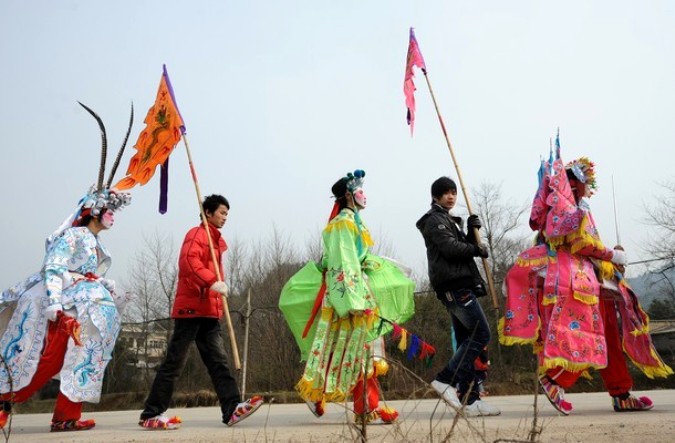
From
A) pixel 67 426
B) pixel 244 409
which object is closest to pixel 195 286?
pixel 244 409

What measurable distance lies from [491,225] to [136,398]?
14.6 meters

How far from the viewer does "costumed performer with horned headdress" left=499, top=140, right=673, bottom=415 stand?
4.80 m

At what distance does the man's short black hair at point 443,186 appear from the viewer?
5302 millimetres

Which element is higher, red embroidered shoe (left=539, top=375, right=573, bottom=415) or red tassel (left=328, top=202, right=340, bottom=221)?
red tassel (left=328, top=202, right=340, bottom=221)

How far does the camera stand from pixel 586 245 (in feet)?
16.2

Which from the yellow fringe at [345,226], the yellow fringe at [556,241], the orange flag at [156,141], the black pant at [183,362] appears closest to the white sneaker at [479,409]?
the yellow fringe at [556,241]

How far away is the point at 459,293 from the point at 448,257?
0.28 metres

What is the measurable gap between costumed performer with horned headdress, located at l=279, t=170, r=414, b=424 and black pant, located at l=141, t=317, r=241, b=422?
0.60 meters

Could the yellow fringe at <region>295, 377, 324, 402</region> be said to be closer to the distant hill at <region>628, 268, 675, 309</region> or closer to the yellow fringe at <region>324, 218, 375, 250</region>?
the yellow fringe at <region>324, 218, 375, 250</region>

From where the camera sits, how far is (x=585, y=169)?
5.33m

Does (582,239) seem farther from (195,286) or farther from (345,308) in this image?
(195,286)

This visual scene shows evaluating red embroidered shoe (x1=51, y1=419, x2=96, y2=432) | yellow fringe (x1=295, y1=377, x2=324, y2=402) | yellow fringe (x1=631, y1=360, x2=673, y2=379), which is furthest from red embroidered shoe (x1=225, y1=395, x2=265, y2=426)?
yellow fringe (x1=631, y1=360, x2=673, y2=379)

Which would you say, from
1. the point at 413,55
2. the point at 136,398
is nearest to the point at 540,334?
the point at 413,55

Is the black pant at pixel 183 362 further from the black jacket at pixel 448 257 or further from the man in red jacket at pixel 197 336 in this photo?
the black jacket at pixel 448 257
